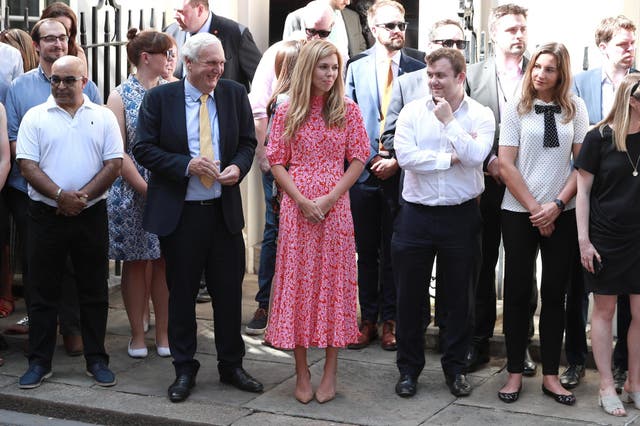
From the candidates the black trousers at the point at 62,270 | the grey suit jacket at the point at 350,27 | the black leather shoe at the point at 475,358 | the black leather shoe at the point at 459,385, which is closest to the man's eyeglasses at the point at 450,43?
the grey suit jacket at the point at 350,27

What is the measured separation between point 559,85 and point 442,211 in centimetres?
97

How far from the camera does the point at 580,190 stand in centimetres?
677

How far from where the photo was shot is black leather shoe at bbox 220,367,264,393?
23.6ft

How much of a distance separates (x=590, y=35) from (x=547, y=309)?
2333 mm

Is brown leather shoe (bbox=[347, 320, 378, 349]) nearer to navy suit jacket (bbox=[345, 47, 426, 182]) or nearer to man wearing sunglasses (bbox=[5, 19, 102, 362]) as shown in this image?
navy suit jacket (bbox=[345, 47, 426, 182])

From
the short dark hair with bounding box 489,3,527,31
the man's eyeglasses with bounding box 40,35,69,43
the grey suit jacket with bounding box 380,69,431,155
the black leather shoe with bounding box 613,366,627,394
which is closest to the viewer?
the black leather shoe with bounding box 613,366,627,394

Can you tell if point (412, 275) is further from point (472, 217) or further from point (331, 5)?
point (331, 5)

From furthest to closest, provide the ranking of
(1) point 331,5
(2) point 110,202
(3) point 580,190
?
1. (1) point 331,5
2. (2) point 110,202
3. (3) point 580,190

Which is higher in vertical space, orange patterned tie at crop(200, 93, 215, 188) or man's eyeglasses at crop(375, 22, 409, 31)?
man's eyeglasses at crop(375, 22, 409, 31)

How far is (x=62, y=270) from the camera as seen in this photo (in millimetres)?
7480

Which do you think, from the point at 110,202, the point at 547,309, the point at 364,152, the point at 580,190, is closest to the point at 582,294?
the point at 547,309

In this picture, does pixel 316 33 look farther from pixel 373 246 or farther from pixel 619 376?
pixel 619 376

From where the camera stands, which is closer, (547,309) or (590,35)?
(547,309)

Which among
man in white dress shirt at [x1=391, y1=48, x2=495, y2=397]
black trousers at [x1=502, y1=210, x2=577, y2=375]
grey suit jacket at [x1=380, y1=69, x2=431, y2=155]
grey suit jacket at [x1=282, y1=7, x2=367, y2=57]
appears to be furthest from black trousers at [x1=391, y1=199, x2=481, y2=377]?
grey suit jacket at [x1=282, y1=7, x2=367, y2=57]
